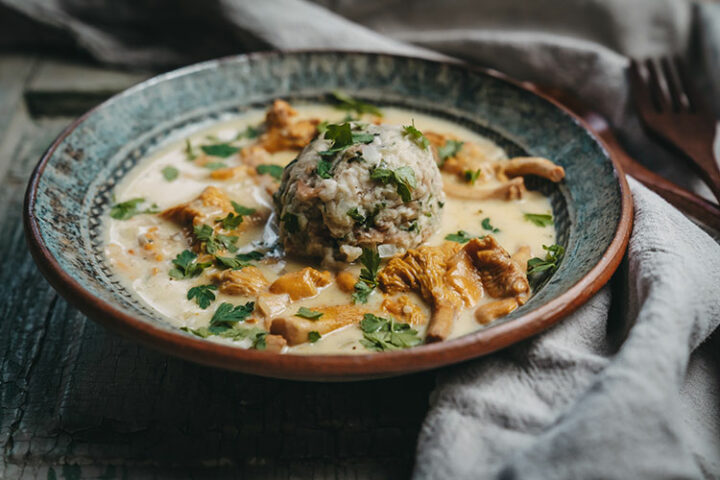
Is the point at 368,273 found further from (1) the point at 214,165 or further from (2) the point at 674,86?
(2) the point at 674,86

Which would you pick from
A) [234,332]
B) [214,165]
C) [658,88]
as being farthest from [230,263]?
[658,88]

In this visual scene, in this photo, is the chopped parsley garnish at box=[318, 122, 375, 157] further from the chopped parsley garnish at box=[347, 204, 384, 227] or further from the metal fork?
the metal fork

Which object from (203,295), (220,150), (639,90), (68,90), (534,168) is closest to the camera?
(203,295)

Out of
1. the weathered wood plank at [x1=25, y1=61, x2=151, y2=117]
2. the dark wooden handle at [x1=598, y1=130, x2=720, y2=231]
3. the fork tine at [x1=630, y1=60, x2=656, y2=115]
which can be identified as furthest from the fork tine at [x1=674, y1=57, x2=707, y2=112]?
the weathered wood plank at [x1=25, y1=61, x2=151, y2=117]

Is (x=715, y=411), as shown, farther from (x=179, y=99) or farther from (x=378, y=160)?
(x=179, y=99)

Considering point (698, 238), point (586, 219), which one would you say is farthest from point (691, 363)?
point (586, 219)

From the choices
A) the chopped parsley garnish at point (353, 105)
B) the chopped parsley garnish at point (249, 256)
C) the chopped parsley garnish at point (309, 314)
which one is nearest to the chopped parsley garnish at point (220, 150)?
the chopped parsley garnish at point (353, 105)
